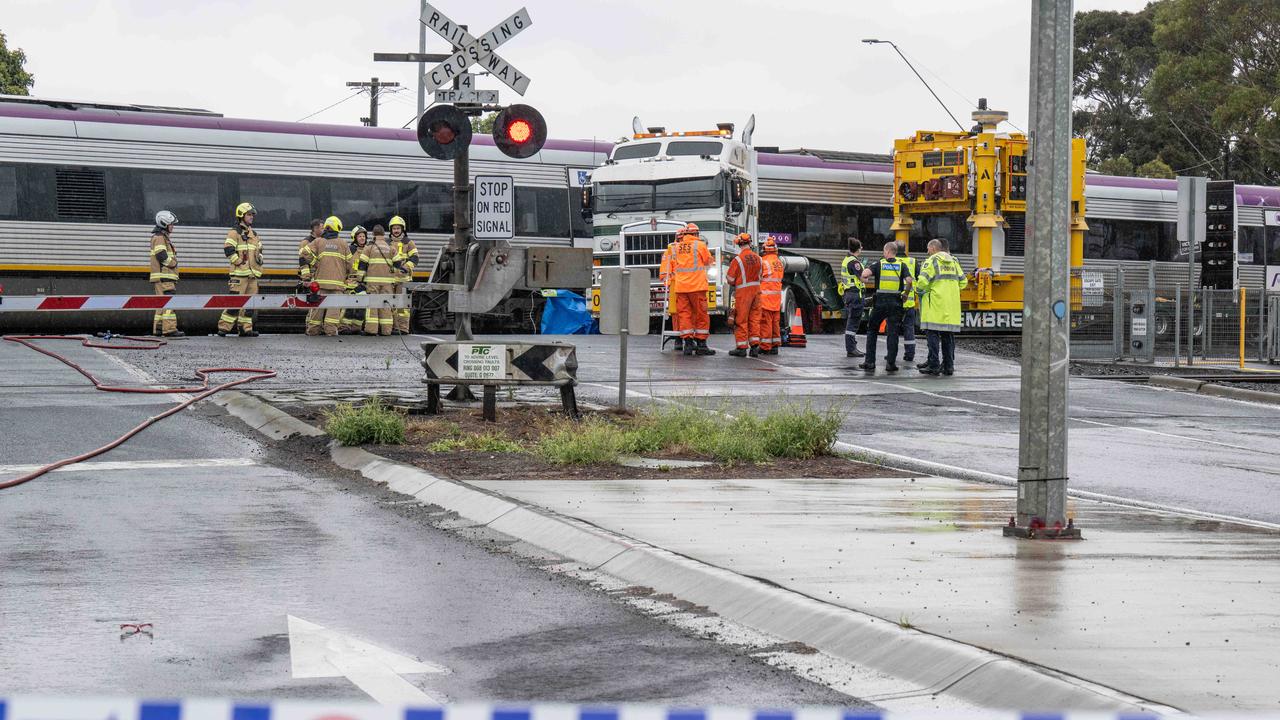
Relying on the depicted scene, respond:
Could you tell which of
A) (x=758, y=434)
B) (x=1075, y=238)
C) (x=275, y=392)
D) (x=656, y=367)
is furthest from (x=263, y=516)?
(x=1075, y=238)

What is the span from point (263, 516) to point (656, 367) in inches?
494

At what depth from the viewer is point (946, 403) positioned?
62.8ft

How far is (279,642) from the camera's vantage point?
6.47m

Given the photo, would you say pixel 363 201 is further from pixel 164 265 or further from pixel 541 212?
pixel 164 265

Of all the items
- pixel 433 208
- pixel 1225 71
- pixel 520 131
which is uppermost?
pixel 1225 71

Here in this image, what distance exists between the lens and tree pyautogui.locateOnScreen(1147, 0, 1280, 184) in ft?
186

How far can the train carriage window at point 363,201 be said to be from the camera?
100ft

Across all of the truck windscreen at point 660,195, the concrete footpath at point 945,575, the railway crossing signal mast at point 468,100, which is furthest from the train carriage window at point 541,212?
the concrete footpath at point 945,575

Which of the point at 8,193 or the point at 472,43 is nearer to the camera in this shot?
the point at 472,43

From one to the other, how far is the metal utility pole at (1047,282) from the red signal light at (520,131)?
6371 mm

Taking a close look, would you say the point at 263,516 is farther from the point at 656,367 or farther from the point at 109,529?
the point at 656,367

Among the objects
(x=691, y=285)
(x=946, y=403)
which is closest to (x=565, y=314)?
(x=691, y=285)

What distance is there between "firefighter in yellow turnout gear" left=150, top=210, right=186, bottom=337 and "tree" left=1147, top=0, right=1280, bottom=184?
41087mm

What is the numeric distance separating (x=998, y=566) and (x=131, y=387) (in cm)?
1174
